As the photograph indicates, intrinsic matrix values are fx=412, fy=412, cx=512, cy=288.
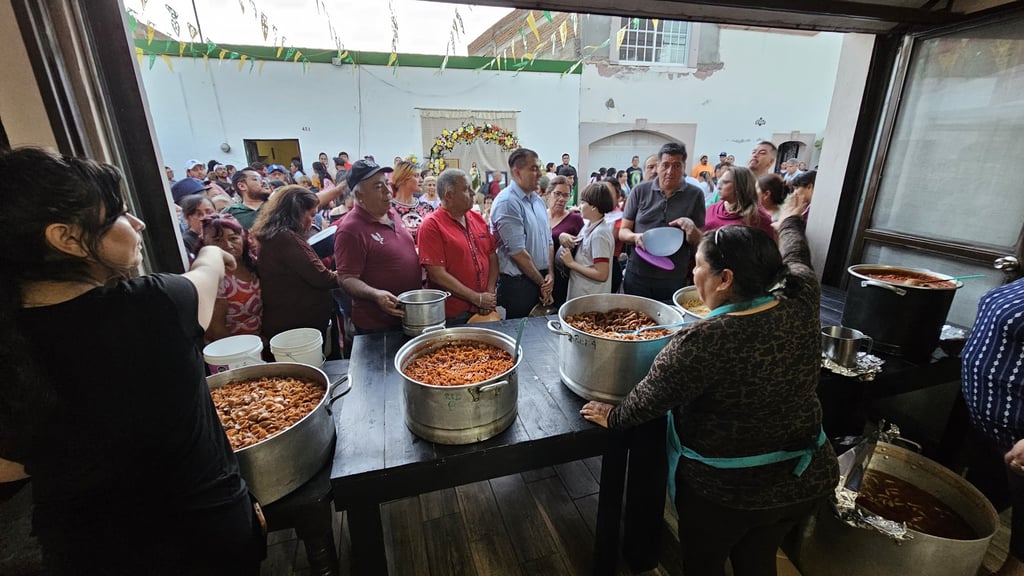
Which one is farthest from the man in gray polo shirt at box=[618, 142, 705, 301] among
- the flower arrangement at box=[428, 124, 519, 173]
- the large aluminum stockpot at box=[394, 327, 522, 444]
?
the flower arrangement at box=[428, 124, 519, 173]

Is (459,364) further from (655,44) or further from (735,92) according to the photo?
(735,92)

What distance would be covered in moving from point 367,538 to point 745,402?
4.25ft

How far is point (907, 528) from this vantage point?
1.57 m

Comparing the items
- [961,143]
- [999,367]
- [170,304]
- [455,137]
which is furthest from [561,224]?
[455,137]

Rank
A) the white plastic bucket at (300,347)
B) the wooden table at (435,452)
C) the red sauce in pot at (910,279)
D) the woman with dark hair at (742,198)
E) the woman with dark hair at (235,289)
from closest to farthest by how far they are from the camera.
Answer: the wooden table at (435,452) < the white plastic bucket at (300,347) < the red sauce in pot at (910,279) < the woman with dark hair at (235,289) < the woman with dark hair at (742,198)

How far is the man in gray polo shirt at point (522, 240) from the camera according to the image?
3.08 metres

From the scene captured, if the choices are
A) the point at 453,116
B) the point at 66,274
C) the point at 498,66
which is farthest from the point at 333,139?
the point at 66,274

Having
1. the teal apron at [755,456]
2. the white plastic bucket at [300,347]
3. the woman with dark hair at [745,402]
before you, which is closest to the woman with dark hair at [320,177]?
the white plastic bucket at [300,347]

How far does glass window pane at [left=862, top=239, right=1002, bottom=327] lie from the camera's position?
254cm

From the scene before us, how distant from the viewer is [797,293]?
1.27 metres

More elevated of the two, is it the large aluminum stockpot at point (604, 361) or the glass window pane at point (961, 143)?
the glass window pane at point (961, 143)

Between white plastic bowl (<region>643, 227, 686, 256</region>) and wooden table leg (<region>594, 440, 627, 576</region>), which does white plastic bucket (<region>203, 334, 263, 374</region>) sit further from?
white plastic bowl (<region>643, 227, 686, 256</region>)

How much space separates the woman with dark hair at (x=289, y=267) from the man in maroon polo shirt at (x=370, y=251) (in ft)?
0.58

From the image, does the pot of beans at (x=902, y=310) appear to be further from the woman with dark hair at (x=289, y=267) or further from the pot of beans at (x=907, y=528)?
the woman with dark hair at (x=289, y=267)
